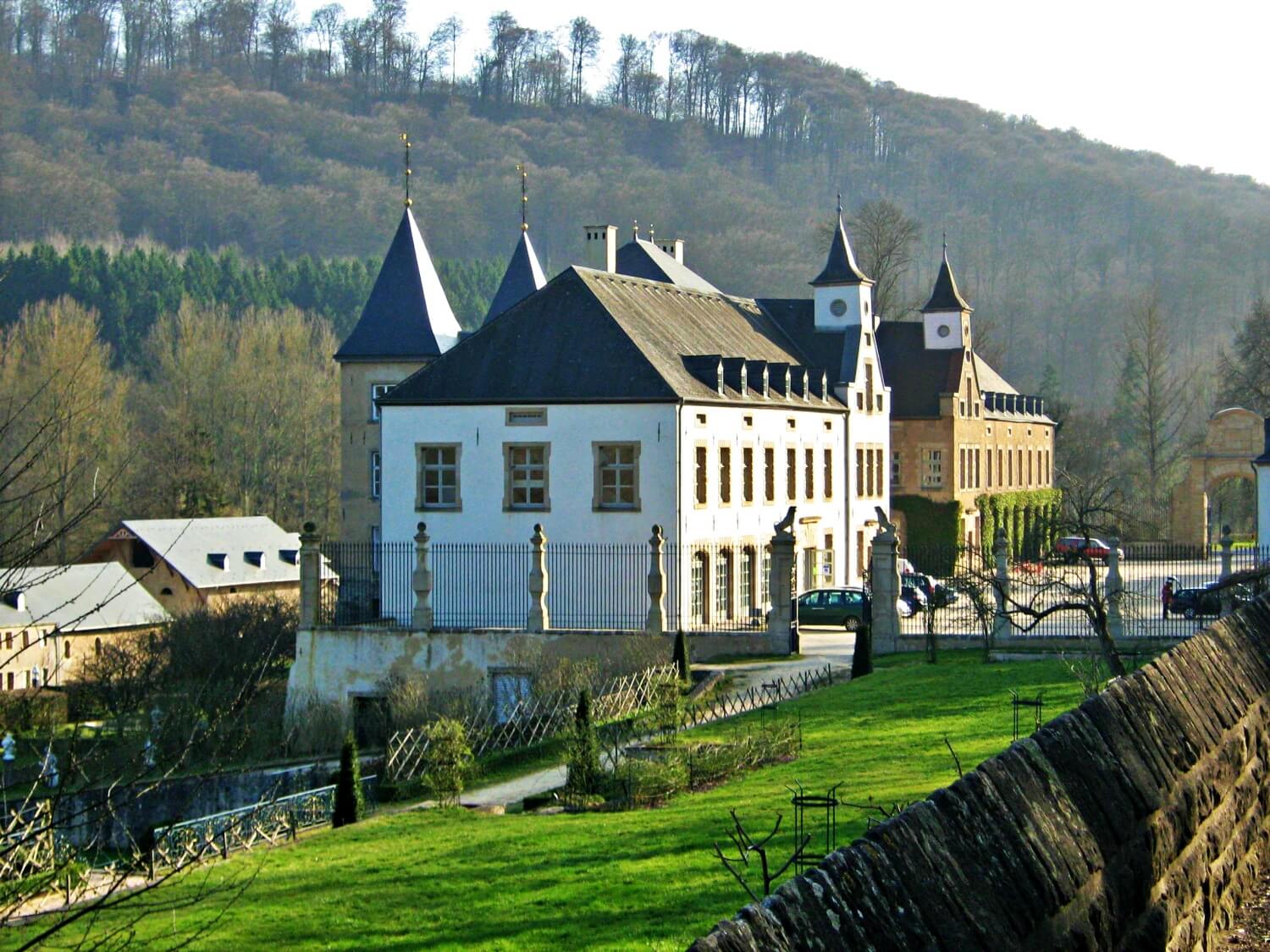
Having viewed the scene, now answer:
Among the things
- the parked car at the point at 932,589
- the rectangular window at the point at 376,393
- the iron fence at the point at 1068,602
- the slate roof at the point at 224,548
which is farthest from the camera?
the slate roof at the point at 224,548

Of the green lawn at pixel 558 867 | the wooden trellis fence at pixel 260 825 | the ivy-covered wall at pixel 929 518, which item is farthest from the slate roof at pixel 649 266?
the green lawn at pixel 558 867

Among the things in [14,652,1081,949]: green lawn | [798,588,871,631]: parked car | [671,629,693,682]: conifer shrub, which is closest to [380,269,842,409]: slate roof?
[798,588,871,631]: parked car

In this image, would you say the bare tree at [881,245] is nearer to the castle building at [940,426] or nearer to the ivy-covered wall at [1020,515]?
Answer: the castle building at [940,426]

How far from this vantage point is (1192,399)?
10444 centimetres

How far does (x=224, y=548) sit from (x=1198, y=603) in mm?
38716

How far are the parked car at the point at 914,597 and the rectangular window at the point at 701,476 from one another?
514cm

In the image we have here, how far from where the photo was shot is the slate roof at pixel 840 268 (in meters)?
54.2

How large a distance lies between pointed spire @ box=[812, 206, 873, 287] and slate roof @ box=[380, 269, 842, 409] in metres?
11.6

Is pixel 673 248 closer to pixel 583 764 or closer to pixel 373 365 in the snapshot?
pixel 373 365

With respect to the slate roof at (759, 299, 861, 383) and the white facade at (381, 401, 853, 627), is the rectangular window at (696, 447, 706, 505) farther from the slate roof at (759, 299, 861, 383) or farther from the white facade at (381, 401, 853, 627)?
the slate roof at (759, 299, 861, 383)

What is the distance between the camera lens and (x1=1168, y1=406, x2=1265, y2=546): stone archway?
65812mm

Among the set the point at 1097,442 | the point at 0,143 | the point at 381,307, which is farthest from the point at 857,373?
the point at 0,143

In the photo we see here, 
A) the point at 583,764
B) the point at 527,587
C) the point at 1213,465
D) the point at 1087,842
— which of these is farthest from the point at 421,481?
the point at 1213,465

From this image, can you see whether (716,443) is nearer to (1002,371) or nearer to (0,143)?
(1002,371)
